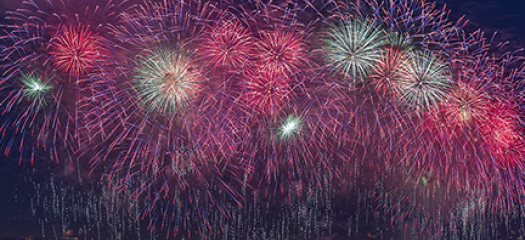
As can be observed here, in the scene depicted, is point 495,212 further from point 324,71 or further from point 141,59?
point 141,59

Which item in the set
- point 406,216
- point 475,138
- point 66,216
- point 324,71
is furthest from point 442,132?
point 66,216

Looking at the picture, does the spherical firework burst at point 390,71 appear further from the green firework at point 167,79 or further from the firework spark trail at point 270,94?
the green firework at point 167,79

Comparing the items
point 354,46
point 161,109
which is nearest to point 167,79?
point 161,109

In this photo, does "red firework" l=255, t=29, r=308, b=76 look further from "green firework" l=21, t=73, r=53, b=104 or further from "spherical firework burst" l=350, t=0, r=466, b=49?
"green firework" l=21, t=73, r=53, b=104

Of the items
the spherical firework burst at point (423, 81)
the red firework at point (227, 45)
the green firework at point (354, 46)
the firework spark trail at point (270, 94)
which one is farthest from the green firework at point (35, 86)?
the spherical firework burst at point (423, 81)

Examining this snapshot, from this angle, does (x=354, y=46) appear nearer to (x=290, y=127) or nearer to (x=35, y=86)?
(x=290, y=127)

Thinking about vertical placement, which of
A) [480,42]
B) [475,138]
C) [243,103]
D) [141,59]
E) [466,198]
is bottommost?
[466,198]
